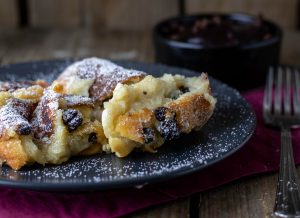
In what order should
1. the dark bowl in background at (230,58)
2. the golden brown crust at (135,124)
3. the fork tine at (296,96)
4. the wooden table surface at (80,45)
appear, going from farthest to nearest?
1. the wooden table surface at (80,45)
2. the dark bowl in background at (230,58)
3. the fork tine at (296,96)
4. the golden brown crust at (135,124)

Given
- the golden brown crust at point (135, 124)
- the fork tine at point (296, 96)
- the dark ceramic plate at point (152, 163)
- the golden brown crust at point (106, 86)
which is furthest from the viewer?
the fork tine at point (296, 96)

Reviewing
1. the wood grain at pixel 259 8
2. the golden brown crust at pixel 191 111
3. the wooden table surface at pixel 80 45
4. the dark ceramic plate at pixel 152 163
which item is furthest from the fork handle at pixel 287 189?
the wood grain at pixel 259 8

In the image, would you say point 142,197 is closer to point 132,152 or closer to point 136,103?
point 132,152

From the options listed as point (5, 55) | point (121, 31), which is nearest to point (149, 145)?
point (5, 55)

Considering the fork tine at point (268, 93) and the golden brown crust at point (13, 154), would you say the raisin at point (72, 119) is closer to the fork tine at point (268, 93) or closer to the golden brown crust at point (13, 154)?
the golden brown crust at point (13, 154)

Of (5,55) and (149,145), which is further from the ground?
(149,145)

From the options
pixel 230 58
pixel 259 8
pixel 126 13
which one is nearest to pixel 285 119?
pixel 230 58
